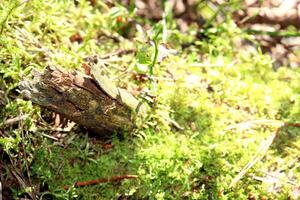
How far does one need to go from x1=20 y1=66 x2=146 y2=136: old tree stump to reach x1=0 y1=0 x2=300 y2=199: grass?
0.13 metres

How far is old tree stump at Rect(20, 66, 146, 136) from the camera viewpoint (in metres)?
1.87

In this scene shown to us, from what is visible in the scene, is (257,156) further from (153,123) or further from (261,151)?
(153,123)

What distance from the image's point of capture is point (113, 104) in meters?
2.08

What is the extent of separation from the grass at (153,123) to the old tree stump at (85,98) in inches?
5.3

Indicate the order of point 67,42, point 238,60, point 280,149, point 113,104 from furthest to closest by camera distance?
point 238,60
point 67,42
point 280,149
point 113,104

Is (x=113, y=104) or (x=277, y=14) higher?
(x=277, y=14)

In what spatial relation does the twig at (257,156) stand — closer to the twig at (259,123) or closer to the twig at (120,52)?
the twig at (259,123)

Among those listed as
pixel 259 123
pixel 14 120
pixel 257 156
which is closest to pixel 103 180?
pixel 14 120

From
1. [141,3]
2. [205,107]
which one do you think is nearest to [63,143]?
[205,107]

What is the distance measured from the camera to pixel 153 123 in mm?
2316

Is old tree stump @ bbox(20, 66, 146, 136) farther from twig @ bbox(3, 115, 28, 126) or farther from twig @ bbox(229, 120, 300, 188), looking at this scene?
twig @ bbox(229, 120, 300, 188)

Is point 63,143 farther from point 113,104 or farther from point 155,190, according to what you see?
point 155,190

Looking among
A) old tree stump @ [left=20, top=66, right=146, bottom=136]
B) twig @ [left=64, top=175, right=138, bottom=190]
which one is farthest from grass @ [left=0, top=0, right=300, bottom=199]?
old tree stump @ [left=20, top=66, right=146, bottom=136]

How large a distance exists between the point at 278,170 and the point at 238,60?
0.90m
